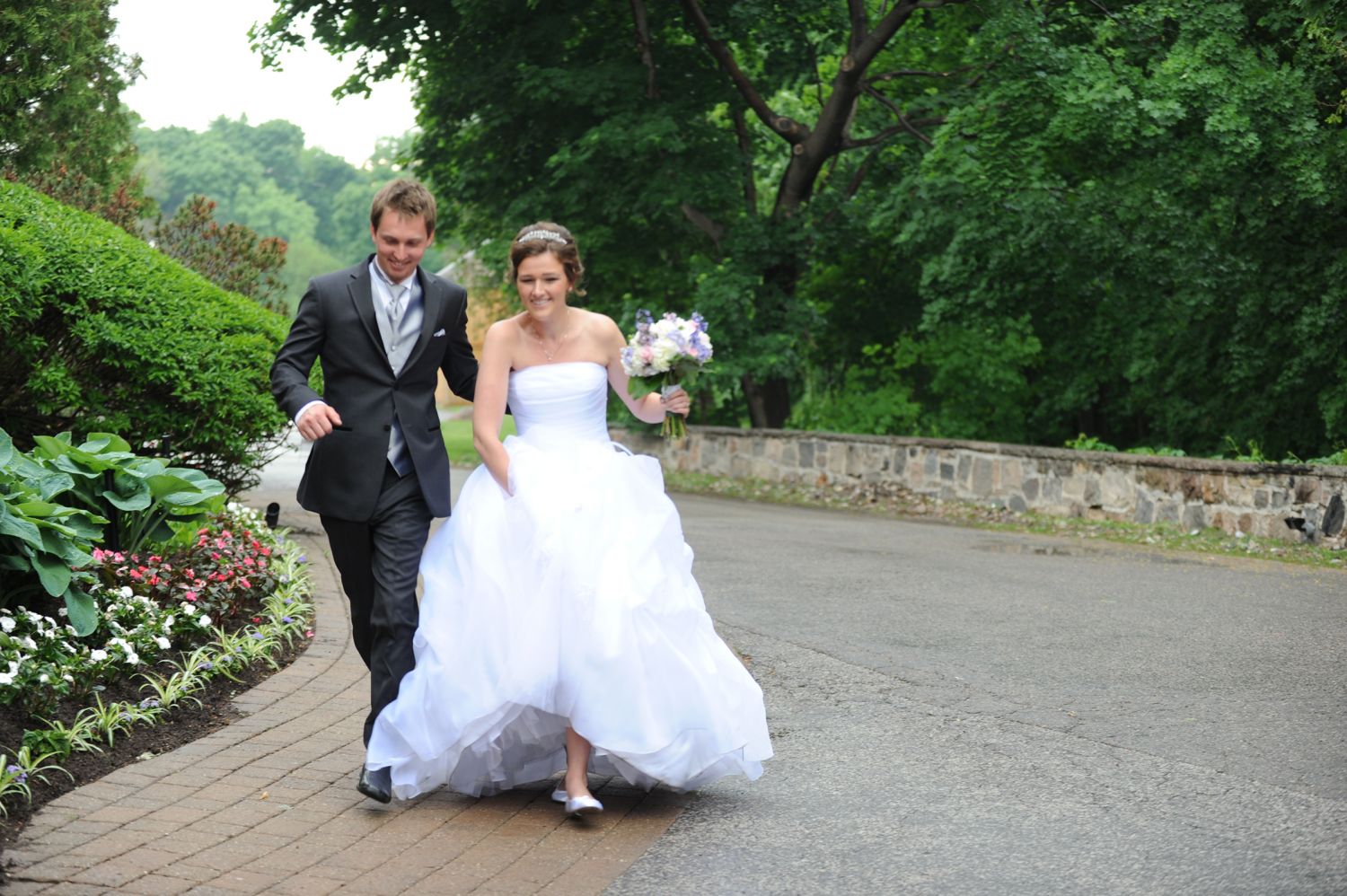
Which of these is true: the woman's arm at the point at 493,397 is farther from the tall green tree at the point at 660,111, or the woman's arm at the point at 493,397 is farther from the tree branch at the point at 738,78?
the tree branch at the point at 738,78

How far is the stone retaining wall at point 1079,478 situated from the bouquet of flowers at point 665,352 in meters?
9.76

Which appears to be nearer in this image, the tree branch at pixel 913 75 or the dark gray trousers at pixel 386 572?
the dark gray trousers at pixel 386 572

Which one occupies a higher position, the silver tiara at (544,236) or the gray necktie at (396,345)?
the silver tiara at (544,236)

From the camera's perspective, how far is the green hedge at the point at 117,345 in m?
8.70

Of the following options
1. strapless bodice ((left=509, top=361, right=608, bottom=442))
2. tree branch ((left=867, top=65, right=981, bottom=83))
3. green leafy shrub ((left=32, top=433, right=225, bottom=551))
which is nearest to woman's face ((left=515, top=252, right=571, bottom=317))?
strapless bodice ((left=509, top=361, right=608, bottom=442))

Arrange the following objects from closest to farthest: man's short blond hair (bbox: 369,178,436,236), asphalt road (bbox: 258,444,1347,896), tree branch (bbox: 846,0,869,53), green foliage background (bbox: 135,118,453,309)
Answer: asphalt road (bbox: 258,444,1347,896) < man's short blond hair (bbox: 369,178,436,236) < tree branch (bbox: 846,0,869,53) < green foliage background (bbox: 135,118,453,309)

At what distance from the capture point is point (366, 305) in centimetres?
505

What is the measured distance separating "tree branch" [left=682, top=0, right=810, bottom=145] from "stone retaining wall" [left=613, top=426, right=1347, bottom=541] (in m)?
4.45

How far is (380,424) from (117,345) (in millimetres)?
4723

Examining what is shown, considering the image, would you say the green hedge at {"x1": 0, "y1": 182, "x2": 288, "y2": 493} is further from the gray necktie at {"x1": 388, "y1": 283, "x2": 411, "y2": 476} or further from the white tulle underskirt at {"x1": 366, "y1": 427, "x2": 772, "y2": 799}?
the white tulle underskirt at {"x1": 366, "y1": 427, "x2": 772, "y2": 799}

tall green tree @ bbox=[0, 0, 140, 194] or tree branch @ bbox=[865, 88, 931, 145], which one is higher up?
tree branch @ bbox=[865, 88, 931, 145]

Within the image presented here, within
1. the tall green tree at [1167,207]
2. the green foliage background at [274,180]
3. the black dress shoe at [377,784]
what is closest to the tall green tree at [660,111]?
the tall green tree at [1167,207]

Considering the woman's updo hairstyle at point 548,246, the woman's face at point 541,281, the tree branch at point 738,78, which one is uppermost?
the tree branch at point 738,78

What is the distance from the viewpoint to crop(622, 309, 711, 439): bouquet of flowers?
5352 mm
